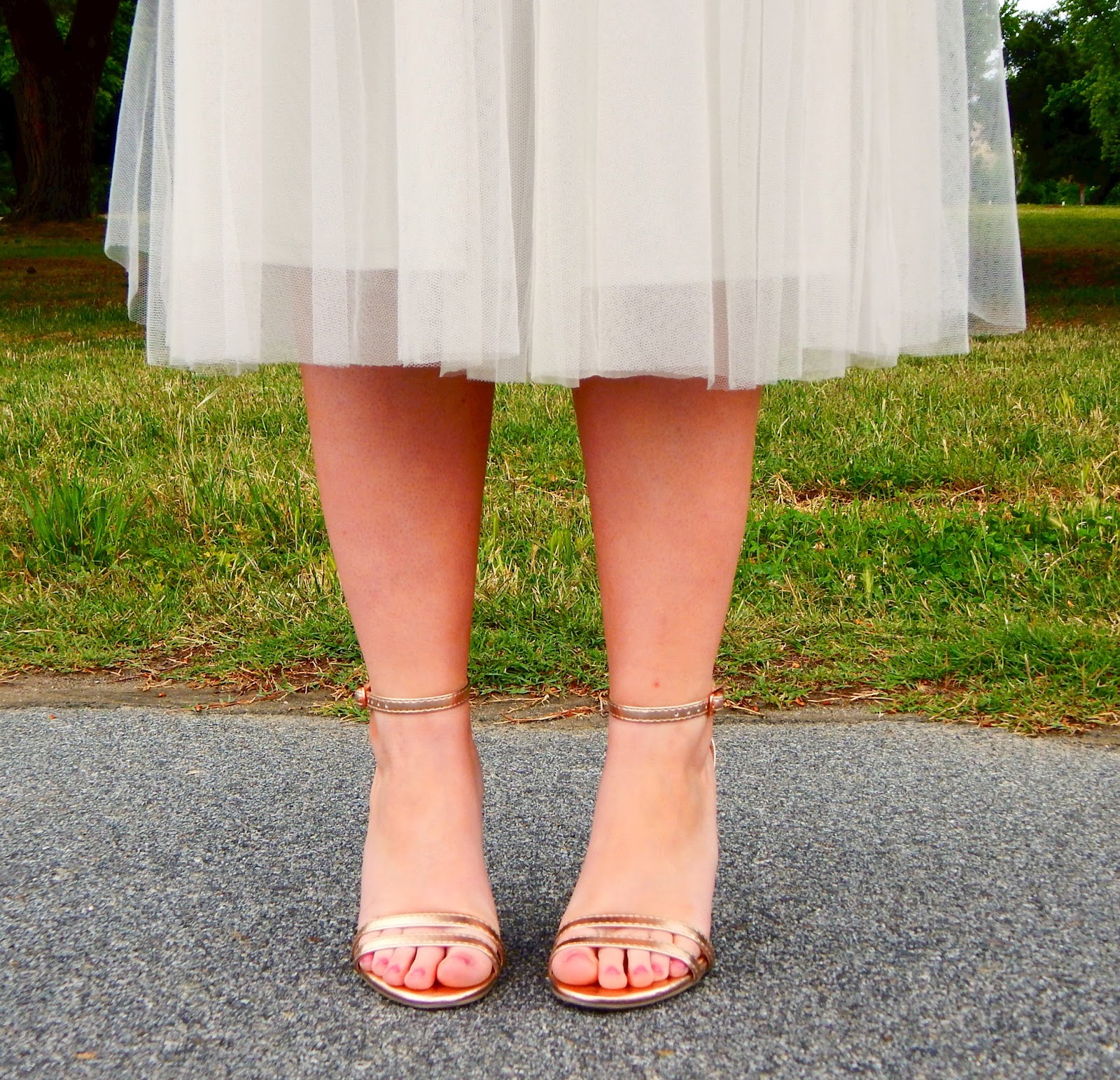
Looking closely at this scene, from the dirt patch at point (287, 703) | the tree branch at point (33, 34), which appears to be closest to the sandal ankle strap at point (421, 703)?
the dirt patch at point (287, 703)

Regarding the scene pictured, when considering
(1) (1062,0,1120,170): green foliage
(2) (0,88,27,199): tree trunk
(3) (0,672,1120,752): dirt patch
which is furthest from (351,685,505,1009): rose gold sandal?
(2) (0,88,27,199): tree trunk

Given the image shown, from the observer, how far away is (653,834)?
117cm

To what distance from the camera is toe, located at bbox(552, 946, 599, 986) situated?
3.54 ft

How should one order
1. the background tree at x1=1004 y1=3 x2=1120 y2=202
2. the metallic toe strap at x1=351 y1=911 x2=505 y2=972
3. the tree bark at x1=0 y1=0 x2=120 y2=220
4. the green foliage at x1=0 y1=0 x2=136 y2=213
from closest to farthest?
the metallic toe strap at x1=351 y1=911 x2=505 y2=972 < the tree bark at x1=0 y1=0 x2=120 y2=220 < the green foliage at x1=0 y1=0 x2=136 y2=213 < the background tree at x1=1004 y1=3 x2=1120 y2=202

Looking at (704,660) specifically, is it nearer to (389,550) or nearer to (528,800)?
(389,550)

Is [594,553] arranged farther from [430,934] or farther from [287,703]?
[430,934]

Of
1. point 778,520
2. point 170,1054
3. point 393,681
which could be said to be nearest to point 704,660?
point 393,681

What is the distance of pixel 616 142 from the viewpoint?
3.40ft

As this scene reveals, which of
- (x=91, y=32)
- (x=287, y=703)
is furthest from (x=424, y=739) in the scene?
(x=91, y=32)

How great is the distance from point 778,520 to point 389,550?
1554 millimetres

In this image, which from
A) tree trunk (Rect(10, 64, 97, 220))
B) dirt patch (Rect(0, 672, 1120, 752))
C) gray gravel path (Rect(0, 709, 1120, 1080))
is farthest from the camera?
tree trunk (Rect(10, 64, 97, 220))

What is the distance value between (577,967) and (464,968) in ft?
0.34

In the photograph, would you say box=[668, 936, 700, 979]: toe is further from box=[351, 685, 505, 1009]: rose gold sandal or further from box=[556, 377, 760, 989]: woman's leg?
box=[351, 685, 505, 1009]: rose gold sandal

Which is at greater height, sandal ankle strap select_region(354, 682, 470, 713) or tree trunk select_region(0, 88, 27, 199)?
tree trunk select_region(0, 88, 27, 199)
